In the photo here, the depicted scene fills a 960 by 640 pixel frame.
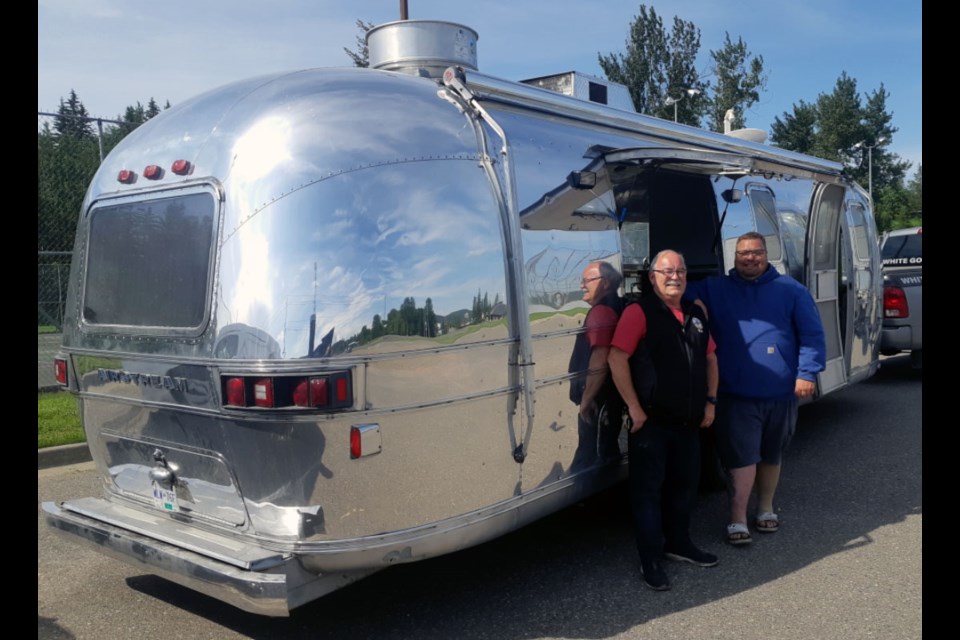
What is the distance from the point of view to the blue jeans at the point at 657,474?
453cm

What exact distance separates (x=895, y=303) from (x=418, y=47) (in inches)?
319

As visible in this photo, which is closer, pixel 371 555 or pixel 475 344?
pixel 371 555

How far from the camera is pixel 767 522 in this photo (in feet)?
17.5

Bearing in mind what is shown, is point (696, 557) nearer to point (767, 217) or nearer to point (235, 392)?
point (235, 392)

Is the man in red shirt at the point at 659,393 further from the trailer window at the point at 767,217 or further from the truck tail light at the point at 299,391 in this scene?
the trailer window at the point at 767,217

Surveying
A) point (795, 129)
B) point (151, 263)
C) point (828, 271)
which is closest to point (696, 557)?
point (151, 263)

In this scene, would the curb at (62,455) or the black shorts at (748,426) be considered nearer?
the black shorts at (748,426)

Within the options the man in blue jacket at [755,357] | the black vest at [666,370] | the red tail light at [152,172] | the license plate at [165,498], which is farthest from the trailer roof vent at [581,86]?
the license plate at [165,498]

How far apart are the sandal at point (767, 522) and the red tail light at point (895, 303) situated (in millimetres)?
6310

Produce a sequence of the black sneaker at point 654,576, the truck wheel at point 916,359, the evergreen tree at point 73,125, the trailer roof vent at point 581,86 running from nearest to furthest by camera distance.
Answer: the black sneaker at point 654,576 → the trailer roof vent at point 581,86 → the evergreen tree at point 73,125 → the truck wheel at point 916,359

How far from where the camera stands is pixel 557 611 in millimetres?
4230

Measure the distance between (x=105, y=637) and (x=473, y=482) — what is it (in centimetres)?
198
